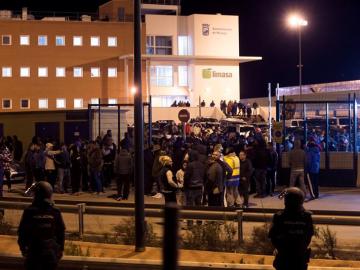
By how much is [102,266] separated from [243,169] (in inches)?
315

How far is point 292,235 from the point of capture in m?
6.58

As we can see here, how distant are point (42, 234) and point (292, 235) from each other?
7.97 ft

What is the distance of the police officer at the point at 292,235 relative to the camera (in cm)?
659

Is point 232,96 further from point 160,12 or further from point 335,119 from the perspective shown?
point 335,119

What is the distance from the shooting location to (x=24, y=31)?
5691 centimetres

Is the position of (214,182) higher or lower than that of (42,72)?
lower

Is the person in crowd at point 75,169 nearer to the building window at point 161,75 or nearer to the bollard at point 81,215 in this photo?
the bollard at point 81,215

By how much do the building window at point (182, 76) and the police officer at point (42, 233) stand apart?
5289 centimetres

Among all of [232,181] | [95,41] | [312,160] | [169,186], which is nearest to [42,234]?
[169,186]

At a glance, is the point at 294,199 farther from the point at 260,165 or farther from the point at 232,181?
the point at 260,165

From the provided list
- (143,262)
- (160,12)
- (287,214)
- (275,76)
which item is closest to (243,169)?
(143,262)

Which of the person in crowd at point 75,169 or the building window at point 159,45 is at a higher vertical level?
the building window at point 159,45

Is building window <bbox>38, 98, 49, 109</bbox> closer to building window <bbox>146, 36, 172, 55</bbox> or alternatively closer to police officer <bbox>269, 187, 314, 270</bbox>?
building window <bbox>146, 36, 172, 55</bbox>

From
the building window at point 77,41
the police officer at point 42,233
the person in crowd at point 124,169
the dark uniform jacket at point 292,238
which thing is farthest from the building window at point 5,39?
the dark uniform jacket at point 292,238
